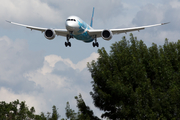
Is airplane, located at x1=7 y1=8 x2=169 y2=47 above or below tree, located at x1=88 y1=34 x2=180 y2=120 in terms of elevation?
above

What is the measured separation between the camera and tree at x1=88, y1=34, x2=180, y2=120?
1335 inches

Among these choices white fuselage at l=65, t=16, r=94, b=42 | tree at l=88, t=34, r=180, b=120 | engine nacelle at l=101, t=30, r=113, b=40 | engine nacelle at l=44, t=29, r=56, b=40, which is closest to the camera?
tree at l=88, t=34, r=180, b=120

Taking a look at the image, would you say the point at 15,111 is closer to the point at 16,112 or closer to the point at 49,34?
the point at 16,112

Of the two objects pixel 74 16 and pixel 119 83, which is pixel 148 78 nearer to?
pixel 119 83

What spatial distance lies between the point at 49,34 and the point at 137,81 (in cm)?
1664

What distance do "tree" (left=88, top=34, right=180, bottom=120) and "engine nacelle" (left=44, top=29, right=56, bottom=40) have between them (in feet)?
29.4

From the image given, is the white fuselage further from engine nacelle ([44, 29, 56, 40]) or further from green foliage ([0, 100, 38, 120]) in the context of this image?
green foliage ([0, 100, 38, 120])

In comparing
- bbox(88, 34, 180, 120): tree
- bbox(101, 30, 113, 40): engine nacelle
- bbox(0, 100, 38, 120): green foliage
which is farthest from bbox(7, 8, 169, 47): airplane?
bbox(0, 100, 38, 120): green foliage

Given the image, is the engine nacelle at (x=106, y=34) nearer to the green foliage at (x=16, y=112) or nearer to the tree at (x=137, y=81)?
the tree at (x=137, y=81)

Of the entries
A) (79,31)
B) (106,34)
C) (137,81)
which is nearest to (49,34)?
(79,31)

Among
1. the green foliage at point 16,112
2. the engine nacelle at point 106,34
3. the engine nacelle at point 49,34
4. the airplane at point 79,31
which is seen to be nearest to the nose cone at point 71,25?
the airplane at point 79,31

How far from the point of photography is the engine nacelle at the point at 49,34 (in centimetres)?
4681

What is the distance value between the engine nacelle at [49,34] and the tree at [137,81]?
8.96 meters

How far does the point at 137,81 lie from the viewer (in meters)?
35.6
